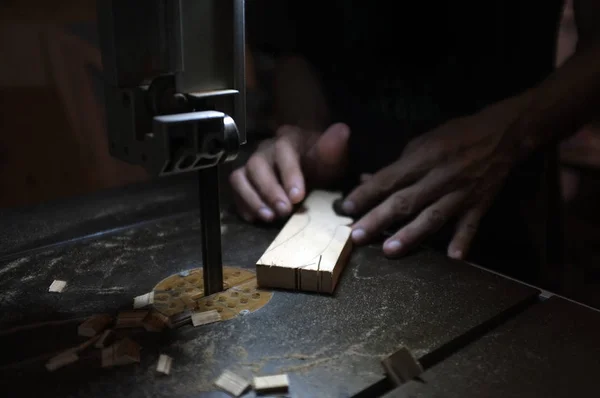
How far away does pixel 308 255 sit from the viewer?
1.08 m

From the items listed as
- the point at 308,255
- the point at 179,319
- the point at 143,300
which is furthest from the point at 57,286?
the point at 308,255

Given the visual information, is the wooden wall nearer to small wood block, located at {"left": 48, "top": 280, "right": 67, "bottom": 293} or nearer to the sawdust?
small wood block, located at {"left": 48, "top": 280, "right": 67, "bottom": 293}

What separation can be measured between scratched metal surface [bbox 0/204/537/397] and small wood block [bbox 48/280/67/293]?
13 millimetres

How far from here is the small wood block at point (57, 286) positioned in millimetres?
1022

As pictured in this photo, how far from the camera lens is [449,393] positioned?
739 millimetres

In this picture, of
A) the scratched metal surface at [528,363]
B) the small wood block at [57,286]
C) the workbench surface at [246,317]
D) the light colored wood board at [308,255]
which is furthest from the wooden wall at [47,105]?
the scratched metal surface at [528,363]

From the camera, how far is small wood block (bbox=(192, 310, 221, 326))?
2.99ft

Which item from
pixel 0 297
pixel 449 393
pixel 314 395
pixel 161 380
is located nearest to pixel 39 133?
pixel 0 297

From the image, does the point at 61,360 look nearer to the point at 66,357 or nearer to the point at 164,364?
the point at 66,357

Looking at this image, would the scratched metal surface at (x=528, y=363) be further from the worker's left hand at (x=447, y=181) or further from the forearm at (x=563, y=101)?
the forearm at (x=563, y=101)

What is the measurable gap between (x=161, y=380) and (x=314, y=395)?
220 millimetres

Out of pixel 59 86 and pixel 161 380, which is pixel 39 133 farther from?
pixel 161 380

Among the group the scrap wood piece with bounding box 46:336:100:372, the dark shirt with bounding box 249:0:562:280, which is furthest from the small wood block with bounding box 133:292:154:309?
the dark shirt with bounding box 249:0:562:280

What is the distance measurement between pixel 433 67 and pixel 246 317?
99 cm
